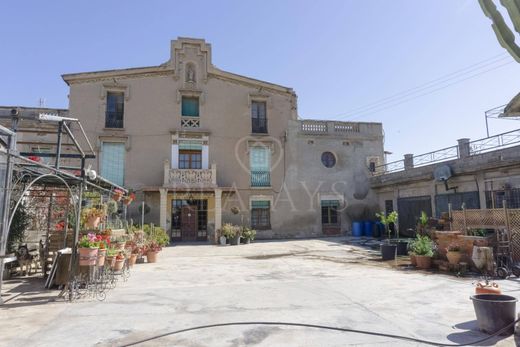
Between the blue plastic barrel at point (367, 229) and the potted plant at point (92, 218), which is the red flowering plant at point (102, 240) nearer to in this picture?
the potted plant at point (92, 218)

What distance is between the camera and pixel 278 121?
21125 millimetres

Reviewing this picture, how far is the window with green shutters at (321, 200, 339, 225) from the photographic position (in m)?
21.2

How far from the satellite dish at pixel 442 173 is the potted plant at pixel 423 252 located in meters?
6.58

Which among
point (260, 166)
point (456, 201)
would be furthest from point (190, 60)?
point (456, 201)

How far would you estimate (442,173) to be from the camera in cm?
1606

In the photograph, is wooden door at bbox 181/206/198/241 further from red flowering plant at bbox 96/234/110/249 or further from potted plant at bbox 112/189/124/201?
red flowering plant at bbox 96/234/110/249

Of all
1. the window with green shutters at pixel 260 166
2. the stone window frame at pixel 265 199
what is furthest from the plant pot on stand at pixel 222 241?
the window with green shutters at pixel 260 166

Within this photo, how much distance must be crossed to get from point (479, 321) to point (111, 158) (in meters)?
18.1

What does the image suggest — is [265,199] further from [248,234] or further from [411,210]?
[411,210]

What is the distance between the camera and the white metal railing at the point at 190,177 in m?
18.0

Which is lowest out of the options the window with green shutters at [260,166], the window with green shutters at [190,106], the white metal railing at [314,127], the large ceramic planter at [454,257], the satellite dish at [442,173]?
the large ceramic planter at [454,257]

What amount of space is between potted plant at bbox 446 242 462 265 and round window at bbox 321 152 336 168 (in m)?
12.6

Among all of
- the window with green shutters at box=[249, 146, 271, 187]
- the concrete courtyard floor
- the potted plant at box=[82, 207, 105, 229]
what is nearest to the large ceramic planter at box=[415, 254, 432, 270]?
the concrete courtyard floor

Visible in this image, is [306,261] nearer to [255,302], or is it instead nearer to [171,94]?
[255,302]
